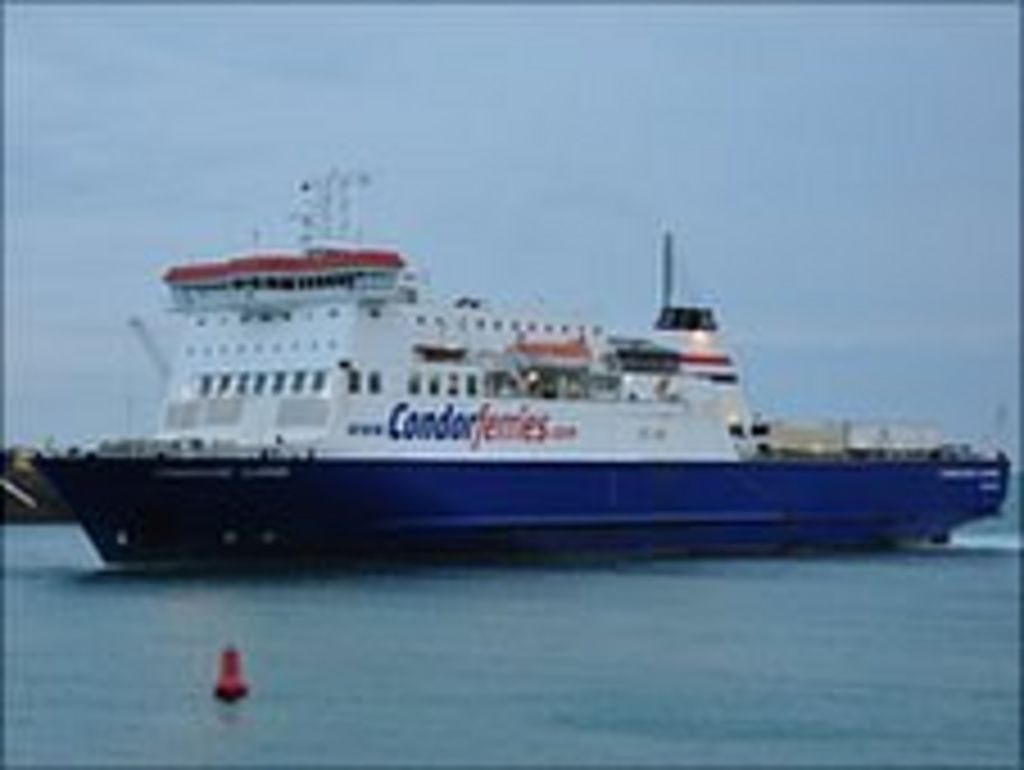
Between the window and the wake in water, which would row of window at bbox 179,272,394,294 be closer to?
the window

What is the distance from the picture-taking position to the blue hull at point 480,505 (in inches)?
1571

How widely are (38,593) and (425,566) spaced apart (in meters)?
7.66

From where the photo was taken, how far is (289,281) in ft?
147

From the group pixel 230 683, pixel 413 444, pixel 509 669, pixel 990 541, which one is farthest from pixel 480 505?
pixel 990 541

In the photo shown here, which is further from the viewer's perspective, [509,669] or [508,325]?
[508,325]

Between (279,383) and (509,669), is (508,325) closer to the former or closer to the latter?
(279,383)

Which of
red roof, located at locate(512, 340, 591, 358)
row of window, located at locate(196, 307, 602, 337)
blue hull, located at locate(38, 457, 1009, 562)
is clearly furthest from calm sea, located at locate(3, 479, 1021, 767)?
red roof, located at locate(512, 340, 591, 358)

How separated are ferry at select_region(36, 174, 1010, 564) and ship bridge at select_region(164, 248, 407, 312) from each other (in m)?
0.04

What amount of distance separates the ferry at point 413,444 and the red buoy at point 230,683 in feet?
49.1

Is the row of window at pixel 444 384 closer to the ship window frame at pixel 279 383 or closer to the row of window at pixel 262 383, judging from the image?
the row of window at pixel 262 383

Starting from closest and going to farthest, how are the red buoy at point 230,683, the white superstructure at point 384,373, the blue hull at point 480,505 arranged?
the red buoy at point 230,683 → the blue hull at point 480,505 → the white superstructure at point 384,373

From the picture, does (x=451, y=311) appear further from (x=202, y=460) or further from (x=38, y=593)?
(x=38, y=593)

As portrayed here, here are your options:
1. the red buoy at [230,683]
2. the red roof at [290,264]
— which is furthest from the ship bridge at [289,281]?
the red buoy at [230,683]

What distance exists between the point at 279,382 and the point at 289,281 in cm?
203
